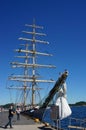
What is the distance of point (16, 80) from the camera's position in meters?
81.1

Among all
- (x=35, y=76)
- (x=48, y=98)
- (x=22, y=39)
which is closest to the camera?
(x=48, y=98)

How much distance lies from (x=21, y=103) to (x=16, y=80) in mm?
6607

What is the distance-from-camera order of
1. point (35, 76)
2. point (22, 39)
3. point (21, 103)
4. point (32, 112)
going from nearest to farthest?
point (32, 112), point (35, 76), point (22, 39), point (21, 103)

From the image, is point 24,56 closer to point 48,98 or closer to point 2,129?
point 48,98

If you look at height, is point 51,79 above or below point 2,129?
above

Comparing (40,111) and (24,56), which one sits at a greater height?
(24,56)

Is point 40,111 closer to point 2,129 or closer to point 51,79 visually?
point 2,129

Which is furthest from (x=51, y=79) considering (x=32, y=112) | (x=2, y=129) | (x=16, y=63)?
(x=2, y=129)

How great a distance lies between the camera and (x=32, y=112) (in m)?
45.9

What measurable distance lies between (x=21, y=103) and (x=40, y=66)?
1447cm

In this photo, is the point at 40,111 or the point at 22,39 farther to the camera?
the point at 22,39

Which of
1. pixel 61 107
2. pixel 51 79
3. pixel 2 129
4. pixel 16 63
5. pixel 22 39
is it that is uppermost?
pixel 22 39

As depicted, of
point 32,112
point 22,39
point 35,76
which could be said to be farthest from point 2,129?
point 22,39

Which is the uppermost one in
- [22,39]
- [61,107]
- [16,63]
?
[22,39]
